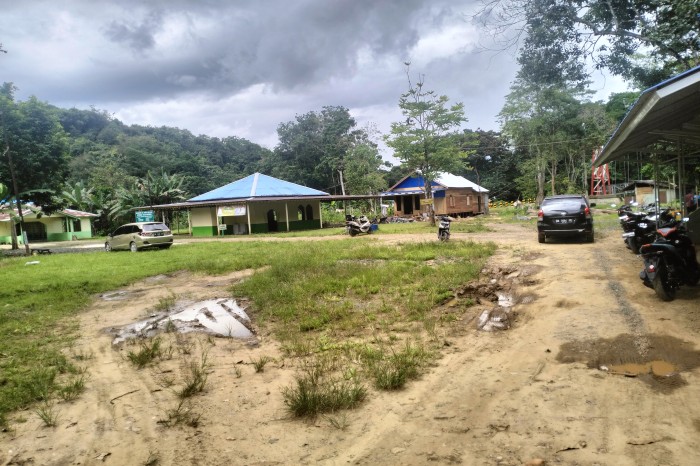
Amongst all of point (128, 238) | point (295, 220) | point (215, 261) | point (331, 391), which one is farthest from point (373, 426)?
point (295, 220)

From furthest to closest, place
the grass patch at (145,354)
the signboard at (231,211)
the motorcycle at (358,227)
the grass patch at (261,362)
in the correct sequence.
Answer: the signboard at (231,211), the motorcycle at (358,227), the grass patch at (145,354), the grass patch at (261,362)

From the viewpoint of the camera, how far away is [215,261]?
13.9m

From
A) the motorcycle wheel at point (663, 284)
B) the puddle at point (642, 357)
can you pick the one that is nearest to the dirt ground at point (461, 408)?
the puddle at point (642, 357)

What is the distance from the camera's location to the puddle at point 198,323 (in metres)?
6.64

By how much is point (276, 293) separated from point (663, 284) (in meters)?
6.26

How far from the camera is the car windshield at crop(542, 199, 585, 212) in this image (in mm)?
12940

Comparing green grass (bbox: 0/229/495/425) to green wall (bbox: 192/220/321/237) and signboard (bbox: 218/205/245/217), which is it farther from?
green wall (bbox: 192/220/321/237)

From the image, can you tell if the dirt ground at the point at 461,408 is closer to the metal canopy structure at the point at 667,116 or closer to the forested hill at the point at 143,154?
the metal canopy structure at the point at 667,116

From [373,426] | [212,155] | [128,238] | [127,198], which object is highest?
[212,155]

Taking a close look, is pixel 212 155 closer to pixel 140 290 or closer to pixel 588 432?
pixel 140 290

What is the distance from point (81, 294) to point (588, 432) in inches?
401

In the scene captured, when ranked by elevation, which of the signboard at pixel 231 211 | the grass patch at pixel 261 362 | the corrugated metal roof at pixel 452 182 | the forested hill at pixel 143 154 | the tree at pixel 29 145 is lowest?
the grass patch at pixel 261 362

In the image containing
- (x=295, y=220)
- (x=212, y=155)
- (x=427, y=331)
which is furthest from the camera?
(x=212, y=155)

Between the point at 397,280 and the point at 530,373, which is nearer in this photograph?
the point at 530,373
